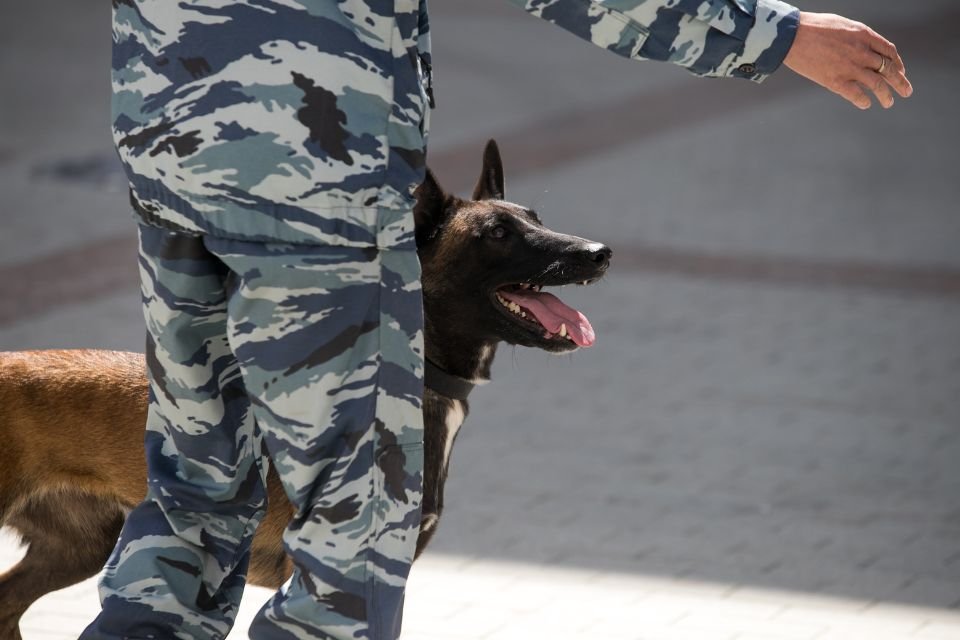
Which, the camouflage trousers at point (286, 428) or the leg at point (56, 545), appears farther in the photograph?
the leg at point (56, 545)

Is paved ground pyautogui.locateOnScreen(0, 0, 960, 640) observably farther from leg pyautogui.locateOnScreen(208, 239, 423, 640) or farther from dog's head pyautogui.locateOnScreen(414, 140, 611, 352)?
leg pyautogui.locateOnScreen(208, 239, 423, 640)

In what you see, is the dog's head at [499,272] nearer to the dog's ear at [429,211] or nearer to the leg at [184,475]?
the dog's ear at [429,211]

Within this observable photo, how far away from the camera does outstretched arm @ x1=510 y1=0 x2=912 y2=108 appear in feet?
8.59

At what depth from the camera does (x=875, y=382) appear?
6367mm

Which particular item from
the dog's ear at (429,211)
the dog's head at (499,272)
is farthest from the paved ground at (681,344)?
the dog's ear at (429,211)

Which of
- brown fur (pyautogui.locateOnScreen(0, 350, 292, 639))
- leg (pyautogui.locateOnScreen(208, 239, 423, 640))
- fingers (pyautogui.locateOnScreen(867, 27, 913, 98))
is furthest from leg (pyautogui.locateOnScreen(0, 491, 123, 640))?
fingers (pyautogui.locateOnScreen(867, 27, 913, 98))

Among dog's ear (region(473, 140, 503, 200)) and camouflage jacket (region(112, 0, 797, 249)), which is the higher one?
camouflage jacket (region(112, 0, 797, 249))

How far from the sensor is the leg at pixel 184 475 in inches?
110

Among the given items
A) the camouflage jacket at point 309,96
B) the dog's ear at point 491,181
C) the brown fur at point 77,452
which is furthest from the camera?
the dog's ear at point 491,181

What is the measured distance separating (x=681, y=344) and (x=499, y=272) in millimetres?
3527

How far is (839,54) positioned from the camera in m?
2.70

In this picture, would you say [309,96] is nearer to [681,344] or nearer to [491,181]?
[491,181]

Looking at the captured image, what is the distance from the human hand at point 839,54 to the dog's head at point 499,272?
78cm

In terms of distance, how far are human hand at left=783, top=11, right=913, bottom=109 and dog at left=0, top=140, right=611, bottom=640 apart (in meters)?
0.78
